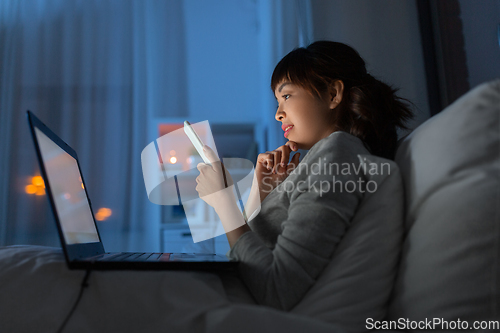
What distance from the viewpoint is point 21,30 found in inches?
75.4

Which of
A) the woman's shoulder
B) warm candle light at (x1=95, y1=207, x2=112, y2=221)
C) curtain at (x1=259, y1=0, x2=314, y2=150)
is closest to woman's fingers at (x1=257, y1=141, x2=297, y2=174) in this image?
the woman's shoulder

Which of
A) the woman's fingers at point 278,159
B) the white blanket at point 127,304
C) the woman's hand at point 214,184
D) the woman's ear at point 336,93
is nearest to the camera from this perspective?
the white blanket at point 127,304

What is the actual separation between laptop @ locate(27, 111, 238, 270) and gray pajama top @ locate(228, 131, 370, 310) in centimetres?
5

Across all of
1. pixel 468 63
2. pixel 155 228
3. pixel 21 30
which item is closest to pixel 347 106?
pixel 468 63

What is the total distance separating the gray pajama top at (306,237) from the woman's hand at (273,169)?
14.3 inches

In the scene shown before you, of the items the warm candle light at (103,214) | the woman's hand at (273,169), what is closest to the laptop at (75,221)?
the woman's hand at (273,169)

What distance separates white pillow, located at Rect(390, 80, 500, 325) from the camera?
400 millimetres

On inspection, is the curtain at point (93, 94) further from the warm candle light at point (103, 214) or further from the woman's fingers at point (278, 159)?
the woman's fingers at point (278, 159)

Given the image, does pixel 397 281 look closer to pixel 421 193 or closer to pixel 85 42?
pixel 421 193

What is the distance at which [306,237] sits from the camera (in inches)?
19.3

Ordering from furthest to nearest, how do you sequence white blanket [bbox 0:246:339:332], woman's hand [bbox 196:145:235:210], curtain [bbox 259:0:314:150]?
curtain [bbox 259:0:314:150], woman's hand [bbox 196:145:235:210], white blanket [bbox 0:246:339:332]

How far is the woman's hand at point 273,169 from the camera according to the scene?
957 mm

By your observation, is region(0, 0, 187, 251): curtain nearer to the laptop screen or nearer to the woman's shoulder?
the laptop screen

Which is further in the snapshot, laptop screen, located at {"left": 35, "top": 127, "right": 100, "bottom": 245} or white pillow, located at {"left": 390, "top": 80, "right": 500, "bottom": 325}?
laptop screen, located at {"left": 35, "top": 127, "right": 100, "bottom": 245}
